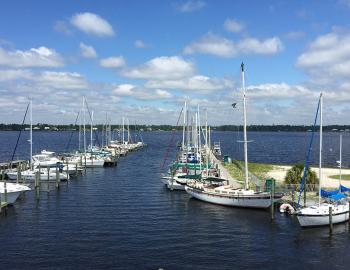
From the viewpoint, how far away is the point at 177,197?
5869 cm

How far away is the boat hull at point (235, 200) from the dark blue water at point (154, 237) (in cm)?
78

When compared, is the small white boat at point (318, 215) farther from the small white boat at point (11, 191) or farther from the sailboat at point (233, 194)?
the small white boat at point (11, 191)

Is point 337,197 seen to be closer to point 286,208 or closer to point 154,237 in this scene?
point 286,208

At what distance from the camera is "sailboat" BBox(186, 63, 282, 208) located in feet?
159

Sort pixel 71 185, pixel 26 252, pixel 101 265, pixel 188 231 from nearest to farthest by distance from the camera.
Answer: pixel 101 265 < pixel 26 252 < pixel 188 231 < pixel 71 185

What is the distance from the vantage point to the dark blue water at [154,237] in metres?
32.4

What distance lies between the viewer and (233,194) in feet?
166

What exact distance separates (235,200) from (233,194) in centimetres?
77

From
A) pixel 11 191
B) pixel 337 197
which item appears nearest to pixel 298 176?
pixel 337 197

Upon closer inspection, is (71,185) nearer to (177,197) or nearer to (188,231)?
(177,197)

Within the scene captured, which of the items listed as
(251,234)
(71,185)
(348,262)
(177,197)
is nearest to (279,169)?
(177,197)

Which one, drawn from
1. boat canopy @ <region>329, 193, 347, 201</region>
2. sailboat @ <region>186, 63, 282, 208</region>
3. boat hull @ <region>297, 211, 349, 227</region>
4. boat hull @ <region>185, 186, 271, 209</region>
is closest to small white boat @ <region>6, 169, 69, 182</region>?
sailboat @ <region>186, 63, 282, 208</region>

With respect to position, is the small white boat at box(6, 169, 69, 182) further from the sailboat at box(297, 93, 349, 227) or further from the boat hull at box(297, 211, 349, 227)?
the sailboat at box(297, 93, 349, 227)

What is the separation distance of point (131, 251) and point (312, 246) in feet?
50.5
